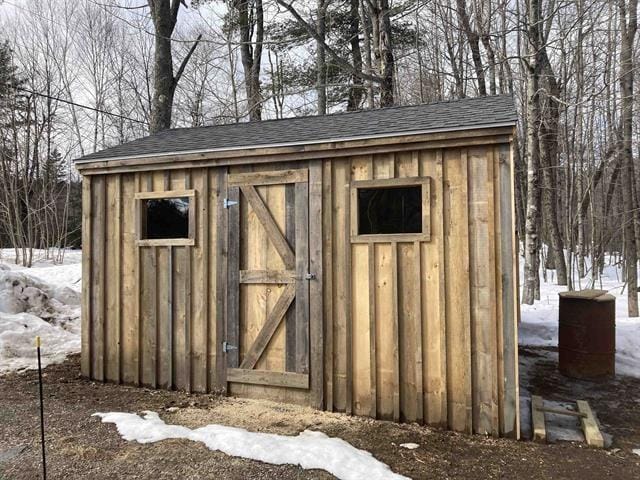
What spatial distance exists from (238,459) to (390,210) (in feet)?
7.88

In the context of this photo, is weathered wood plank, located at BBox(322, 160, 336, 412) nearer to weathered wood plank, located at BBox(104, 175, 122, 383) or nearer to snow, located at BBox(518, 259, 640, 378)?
weathered wood plank, located at BBox(104, 175, 122, 383)

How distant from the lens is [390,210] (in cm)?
425

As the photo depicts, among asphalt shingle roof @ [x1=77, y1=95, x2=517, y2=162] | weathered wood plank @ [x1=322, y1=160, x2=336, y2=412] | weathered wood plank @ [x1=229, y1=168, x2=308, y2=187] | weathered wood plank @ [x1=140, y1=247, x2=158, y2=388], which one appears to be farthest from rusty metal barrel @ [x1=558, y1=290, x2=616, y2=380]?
weathered wood plank @ [x1=140, y1=247, x2=158, y2=388]

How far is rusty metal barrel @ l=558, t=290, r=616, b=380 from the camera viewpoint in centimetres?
532

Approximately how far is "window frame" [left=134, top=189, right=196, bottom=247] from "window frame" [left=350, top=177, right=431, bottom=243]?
1.77 meters

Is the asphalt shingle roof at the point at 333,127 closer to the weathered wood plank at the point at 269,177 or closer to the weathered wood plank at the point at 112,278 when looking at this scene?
the weathered wood plank at the point at 269,177

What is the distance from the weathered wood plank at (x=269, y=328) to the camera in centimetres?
455

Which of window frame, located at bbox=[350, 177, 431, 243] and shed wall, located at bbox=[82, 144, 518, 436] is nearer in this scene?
shed wall, located at bbox=[82, 144, 518, 436]

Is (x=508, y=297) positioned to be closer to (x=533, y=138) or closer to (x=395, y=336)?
(x=395, y=336)

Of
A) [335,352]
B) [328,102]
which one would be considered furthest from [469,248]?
[328,102]

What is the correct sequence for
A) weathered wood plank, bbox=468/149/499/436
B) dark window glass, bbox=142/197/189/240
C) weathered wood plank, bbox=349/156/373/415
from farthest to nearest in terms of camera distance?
1. dark window glass, bbox=142/197/189/240
2. weathered wood plank, bbox=349/156/373/415
3. weathered wood plank, bbox=468/149/499/436

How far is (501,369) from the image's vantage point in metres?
3.81

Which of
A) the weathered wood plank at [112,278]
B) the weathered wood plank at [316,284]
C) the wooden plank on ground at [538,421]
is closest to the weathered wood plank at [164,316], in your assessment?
the weathered wood plank at [112,278]

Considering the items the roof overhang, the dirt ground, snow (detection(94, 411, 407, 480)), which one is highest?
the roof overhang
